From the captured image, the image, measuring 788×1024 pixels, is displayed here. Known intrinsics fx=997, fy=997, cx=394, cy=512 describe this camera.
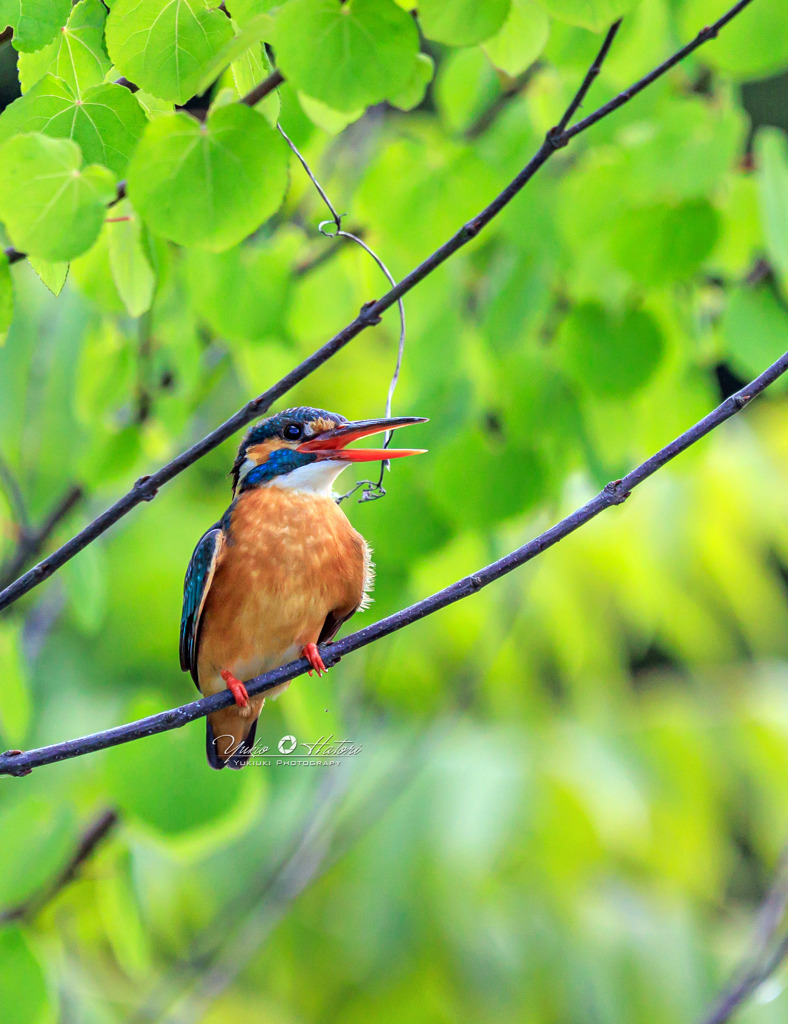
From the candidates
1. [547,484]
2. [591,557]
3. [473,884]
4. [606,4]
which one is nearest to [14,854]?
[547,484]

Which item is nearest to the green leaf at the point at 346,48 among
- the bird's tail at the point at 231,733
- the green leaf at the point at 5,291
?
the green leaf at the point at 5,291

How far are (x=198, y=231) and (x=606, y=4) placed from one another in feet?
1.67

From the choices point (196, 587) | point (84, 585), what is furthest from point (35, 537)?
point (196, 587)

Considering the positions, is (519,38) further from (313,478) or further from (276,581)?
(276,581)

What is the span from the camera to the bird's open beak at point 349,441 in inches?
34.3

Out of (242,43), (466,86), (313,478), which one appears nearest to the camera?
(242,43)

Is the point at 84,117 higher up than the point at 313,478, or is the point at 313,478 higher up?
the point at 84,117

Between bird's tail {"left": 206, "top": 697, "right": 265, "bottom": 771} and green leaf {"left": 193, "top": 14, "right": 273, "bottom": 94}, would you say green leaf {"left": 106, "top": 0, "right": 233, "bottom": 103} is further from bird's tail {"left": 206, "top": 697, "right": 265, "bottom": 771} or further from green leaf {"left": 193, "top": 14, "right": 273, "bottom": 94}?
bird's tail {"left": 206, "top": 697, "right": 265, "bottom": 771}

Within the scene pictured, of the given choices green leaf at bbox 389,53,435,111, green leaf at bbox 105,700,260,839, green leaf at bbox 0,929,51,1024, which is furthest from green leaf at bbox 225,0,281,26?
green leaf at bbox 0,929,51,1024

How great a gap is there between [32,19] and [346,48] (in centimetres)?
31

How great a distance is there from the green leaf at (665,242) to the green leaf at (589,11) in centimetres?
84

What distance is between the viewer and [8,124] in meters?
1.04

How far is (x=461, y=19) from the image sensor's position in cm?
104

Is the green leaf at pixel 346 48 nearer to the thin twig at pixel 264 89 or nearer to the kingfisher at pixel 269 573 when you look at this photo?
the thin twig at pixel 264 89
